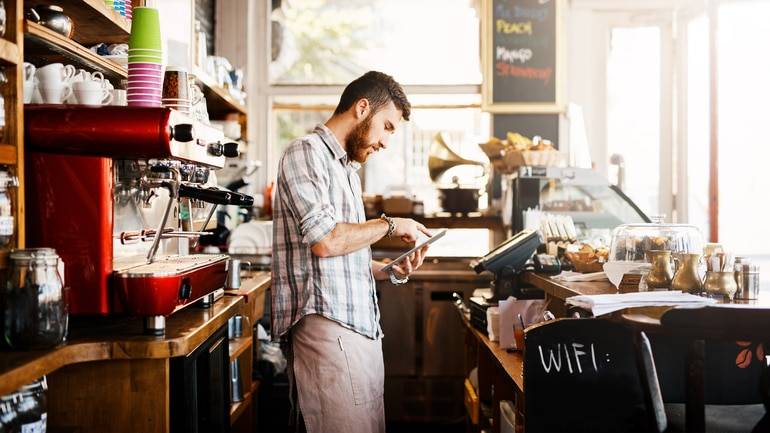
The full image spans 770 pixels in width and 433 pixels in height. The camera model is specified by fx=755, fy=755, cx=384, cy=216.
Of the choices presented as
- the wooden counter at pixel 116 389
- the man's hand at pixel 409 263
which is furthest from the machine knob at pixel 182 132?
the man's hand at pixel 409 263

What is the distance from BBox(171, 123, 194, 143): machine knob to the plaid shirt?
0.40 m

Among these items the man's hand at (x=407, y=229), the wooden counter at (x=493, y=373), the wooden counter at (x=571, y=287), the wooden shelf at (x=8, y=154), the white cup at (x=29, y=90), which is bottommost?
the wooden counter at (x=493, y=373)

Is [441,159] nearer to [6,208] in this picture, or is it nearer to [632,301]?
[632,301]

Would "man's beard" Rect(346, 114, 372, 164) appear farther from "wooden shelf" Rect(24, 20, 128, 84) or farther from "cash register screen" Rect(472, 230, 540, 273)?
"cash register screen" Rect(472, 230, 540, 273)

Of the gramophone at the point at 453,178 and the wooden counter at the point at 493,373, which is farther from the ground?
the gramophone at the point at 453,178

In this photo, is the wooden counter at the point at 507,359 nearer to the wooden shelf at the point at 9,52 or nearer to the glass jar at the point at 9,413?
the glass jar at the point at 9,413

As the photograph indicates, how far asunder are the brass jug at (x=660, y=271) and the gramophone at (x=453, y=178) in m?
2.69

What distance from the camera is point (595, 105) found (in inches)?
212

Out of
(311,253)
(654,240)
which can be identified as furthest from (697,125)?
(311,253)

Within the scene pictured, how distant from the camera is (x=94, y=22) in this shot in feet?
8.16

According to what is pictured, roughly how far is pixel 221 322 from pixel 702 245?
1.64m

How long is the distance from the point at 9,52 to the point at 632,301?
1.67 meters

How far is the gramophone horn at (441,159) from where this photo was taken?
198 inches

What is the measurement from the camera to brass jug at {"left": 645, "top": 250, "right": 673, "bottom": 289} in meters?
2.35
